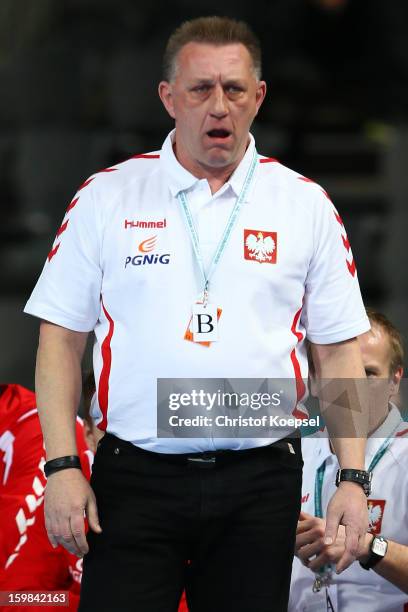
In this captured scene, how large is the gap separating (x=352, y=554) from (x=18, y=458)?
114cm

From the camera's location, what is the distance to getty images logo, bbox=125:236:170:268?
7.43 feet

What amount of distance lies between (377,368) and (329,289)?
63 cm

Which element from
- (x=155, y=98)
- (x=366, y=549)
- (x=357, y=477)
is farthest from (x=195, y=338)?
(x=155, y=98)

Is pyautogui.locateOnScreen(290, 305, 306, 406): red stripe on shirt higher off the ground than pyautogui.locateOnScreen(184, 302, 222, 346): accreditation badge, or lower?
lower

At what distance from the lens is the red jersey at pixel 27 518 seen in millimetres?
2844

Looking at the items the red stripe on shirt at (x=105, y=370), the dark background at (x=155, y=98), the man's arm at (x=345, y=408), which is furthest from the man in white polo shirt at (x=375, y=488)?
the dark background at (x=155, y=98)

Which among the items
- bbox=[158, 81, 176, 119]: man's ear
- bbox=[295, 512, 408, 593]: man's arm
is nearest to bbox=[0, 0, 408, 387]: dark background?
bbox=[295, 512, 408, 593]: man's arm

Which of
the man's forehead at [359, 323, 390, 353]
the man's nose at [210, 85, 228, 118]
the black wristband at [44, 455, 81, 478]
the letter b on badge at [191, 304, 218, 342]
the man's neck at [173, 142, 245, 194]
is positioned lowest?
the black wristband at [44, 455, 81, 478]

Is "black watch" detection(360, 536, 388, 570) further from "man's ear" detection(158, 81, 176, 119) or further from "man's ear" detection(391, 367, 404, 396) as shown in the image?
"man's ear" detection(158, 81, 176, 119)

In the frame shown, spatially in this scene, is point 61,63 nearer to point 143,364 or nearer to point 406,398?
point 406,398

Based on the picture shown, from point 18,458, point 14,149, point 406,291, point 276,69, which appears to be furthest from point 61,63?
point 18,458

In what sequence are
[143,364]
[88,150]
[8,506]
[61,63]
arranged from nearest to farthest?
[143,364] < [8,506] < [88,150] < [61,63]

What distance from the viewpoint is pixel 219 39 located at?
230 centimetres

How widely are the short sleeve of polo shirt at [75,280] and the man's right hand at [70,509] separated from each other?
302 mm
